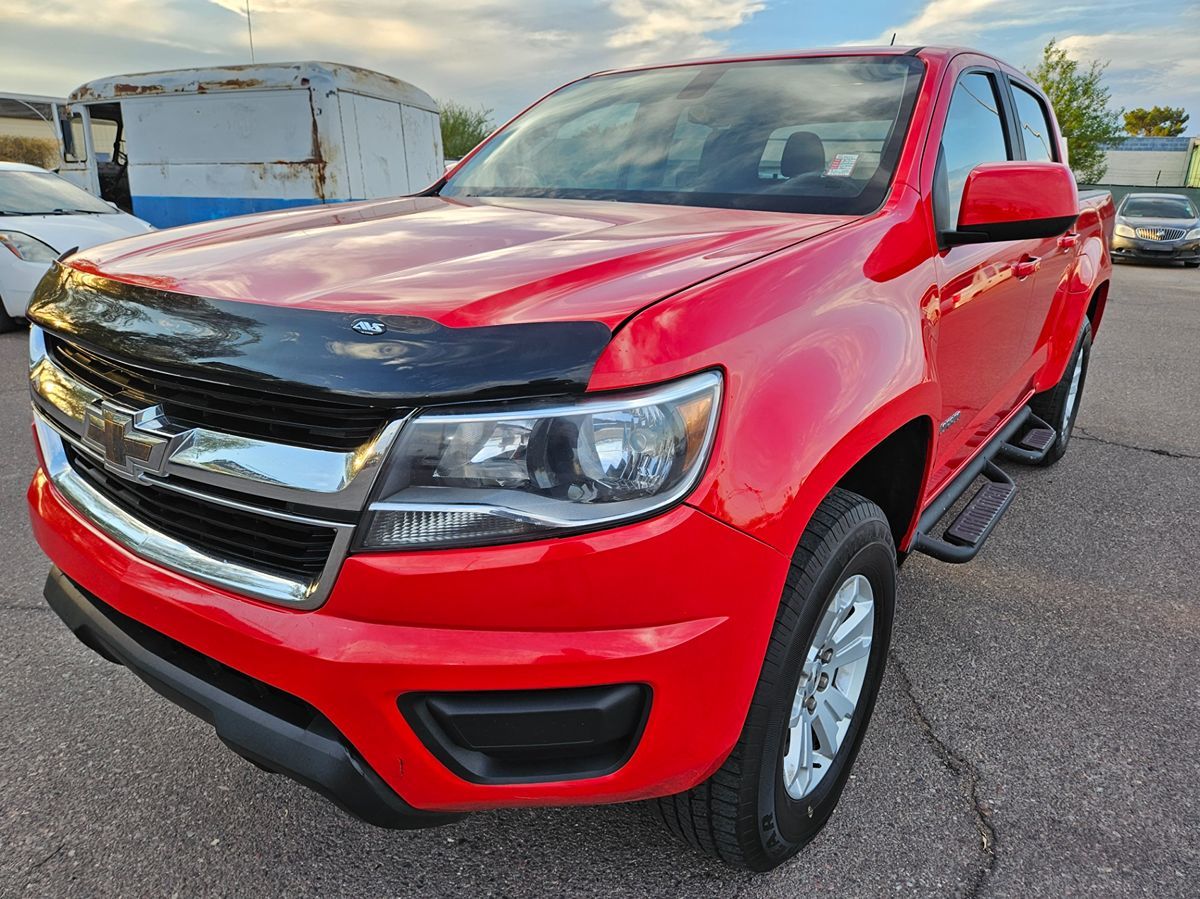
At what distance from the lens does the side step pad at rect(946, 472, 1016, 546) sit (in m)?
2.62

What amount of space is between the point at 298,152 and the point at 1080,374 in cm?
845

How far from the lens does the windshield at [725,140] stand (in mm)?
2318

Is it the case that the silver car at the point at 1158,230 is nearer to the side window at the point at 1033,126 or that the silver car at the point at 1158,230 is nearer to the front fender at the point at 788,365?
the side window at the point at 1033,126

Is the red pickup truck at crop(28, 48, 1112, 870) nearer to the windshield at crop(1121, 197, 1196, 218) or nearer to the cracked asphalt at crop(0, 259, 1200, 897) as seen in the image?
the cracked asphalt at crop(0, 259, 1200, 897)

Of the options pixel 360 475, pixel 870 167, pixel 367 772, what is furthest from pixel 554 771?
pixel 870 167

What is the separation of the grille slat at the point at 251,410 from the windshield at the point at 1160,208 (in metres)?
20.2

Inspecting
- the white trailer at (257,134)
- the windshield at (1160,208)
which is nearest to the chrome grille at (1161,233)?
the windshield at (1160,208)

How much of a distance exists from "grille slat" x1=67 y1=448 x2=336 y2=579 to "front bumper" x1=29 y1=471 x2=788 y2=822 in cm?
7

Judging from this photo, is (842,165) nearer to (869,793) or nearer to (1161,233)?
(869,793)

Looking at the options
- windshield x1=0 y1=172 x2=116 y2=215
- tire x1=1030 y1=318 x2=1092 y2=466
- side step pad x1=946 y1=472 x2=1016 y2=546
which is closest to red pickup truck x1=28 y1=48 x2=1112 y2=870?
side step pad x1=946 y1=472 x2=1016 y2=546

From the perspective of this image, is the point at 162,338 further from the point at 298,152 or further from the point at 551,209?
the point at 298,152

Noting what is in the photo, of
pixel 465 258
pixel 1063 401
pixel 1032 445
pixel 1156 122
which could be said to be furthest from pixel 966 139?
pixel 1156 122

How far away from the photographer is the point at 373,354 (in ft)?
4.20

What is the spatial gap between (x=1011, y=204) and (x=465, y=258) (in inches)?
53.9
